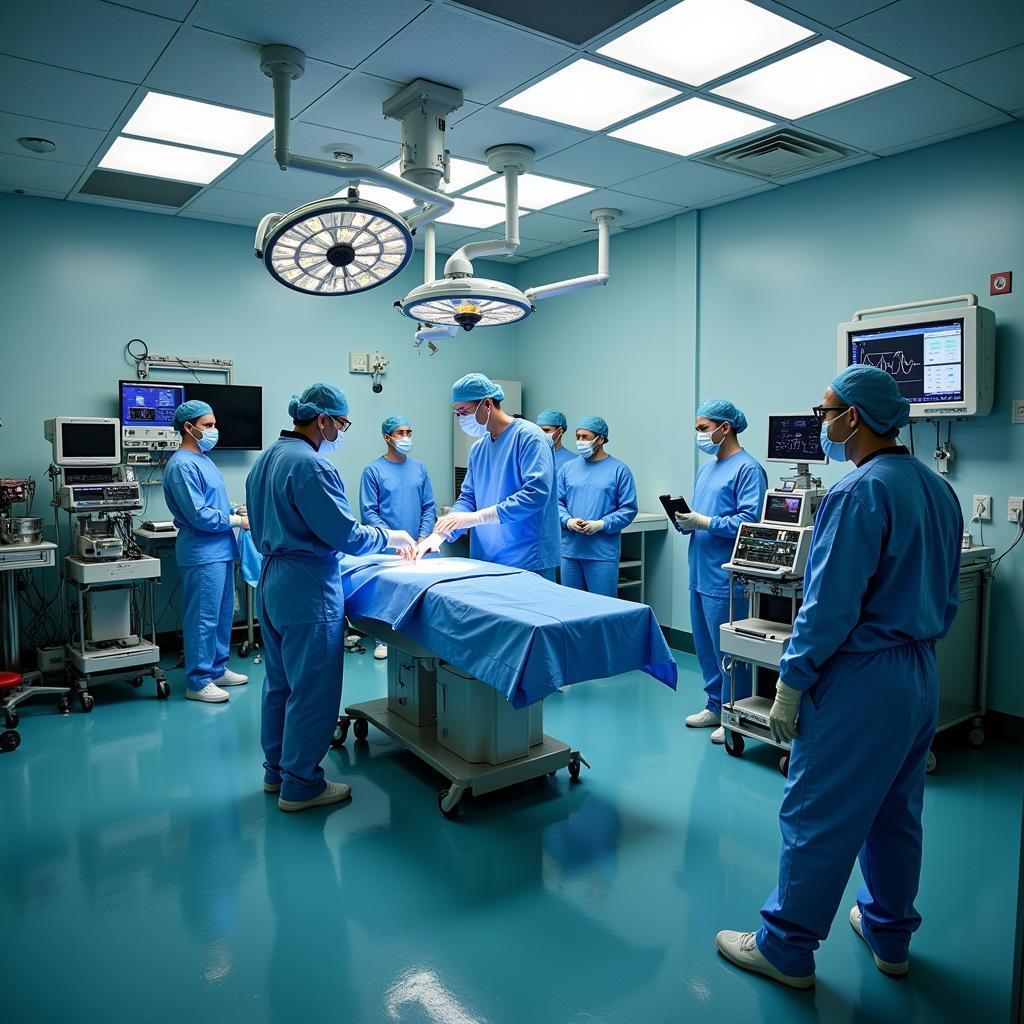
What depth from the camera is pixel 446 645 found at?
9.93 ft

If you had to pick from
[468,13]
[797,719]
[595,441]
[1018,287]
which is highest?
[468,13]

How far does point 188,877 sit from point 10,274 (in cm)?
414

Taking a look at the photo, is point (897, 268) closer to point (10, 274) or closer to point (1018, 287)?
point (1018, 287)

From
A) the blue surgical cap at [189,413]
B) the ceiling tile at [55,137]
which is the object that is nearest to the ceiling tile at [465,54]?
the ceiling tile at [55,137]

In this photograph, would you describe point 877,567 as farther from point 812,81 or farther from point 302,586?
point 812,81

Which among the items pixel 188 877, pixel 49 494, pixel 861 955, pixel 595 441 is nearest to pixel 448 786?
pixel 188 877

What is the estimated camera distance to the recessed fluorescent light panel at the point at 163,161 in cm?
423

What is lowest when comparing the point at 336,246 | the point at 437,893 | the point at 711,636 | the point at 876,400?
the point at 437,893

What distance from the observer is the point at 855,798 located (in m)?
2.02

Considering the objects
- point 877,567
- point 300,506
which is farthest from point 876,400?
point 300,506

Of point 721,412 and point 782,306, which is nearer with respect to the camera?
point 721,412

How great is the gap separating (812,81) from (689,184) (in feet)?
4.66

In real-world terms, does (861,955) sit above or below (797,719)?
below

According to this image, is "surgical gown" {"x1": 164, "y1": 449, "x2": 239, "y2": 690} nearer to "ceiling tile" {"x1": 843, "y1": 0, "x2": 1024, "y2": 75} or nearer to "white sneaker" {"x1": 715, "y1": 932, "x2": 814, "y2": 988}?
"white sneaker" {"x1": 715, "y1": 932, "x2": 814, "y2": 988}
